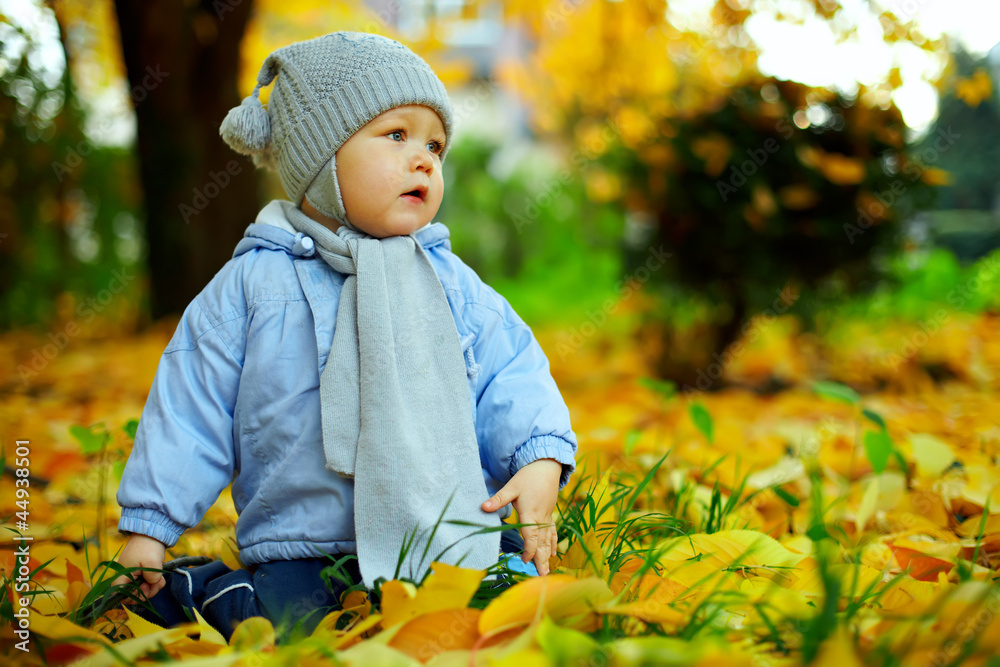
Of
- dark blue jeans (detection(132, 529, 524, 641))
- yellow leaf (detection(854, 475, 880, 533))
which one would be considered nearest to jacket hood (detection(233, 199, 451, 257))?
dark blue jeans (detection(132, 529, 524, 641))

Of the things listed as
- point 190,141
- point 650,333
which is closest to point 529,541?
point 650,333

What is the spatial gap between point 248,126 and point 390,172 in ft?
0.98

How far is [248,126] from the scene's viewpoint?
4.70 feet

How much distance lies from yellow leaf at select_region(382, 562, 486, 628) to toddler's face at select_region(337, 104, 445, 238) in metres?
0.65

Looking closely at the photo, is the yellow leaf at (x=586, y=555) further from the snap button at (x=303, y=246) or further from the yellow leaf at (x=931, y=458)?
the yellow leaf at (x=931, y=458)

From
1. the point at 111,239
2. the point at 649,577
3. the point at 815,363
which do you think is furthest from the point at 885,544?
the point at 111,239

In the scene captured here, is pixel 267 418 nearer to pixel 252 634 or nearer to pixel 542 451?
pixel 252 634

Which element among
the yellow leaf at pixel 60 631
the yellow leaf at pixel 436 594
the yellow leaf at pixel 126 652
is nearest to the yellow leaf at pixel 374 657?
the yellow leaf at pixel 436 594

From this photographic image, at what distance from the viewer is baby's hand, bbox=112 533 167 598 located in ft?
4.19

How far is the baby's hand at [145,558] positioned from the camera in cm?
128

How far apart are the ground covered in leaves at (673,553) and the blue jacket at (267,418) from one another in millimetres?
151

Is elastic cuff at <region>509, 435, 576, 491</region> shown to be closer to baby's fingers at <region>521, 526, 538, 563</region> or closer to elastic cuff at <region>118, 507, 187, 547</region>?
baby's fingers at <region>521, 526, 538, 563</region>

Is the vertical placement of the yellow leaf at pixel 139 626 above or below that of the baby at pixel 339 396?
below

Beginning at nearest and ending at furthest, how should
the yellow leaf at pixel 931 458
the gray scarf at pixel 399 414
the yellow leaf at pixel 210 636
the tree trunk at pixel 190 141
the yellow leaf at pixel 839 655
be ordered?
the yellow leaf at pixel 839 655 → the yellow leaf at pixel 210 636 → the gray scarf at pixel 399 414 → the yellow leaf at pixel 931 458 → the tree trunk at pixel 190 141
